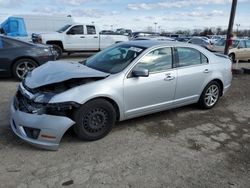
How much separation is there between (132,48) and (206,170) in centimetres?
252

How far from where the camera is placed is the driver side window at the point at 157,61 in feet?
15.1

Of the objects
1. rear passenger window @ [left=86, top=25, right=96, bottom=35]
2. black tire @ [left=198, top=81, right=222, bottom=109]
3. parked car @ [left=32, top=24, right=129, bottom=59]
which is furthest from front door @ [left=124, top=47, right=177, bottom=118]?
rear passenger window @ [left=86, top=25, right=96, bottom=35]

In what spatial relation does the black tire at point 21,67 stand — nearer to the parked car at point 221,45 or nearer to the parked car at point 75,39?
the parked car at point 75,39

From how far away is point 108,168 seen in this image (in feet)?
11.1

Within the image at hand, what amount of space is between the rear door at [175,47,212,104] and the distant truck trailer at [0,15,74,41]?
15160 mm

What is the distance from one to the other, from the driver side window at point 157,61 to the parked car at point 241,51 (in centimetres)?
1170

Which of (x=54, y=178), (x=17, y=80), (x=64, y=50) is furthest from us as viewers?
(x=64, y=50)

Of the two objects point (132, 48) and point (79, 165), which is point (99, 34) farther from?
point (79, 165)

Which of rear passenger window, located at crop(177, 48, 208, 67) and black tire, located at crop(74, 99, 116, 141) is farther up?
rear passenger window, located at crop(177, 48, 208, 67)

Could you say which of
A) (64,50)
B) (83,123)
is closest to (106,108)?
(83,123)

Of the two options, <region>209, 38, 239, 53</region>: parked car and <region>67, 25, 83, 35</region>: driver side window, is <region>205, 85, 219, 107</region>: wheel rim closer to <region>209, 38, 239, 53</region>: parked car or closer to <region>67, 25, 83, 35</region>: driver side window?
<region>209, 38, 239, 53</region>: parked car

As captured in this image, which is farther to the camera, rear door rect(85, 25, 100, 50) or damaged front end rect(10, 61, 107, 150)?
rear door rect(85, 25, 100, 50)

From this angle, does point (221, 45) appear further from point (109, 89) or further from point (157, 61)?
point (109, 89)

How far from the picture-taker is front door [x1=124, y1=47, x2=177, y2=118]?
4.38 meters
